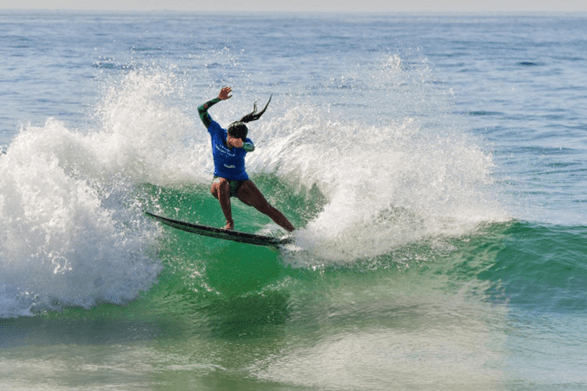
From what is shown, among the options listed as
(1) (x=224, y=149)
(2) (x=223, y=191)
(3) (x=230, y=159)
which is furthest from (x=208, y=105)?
(2) (x=223, y=191)

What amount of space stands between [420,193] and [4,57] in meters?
32.1

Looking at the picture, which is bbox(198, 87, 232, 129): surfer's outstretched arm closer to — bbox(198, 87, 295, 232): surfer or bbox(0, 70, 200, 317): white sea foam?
bbox(198, 87, 295, 232): surfer

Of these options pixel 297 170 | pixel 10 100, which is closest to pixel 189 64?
pixel 10 100

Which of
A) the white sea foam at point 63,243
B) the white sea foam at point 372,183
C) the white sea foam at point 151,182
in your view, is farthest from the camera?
the white sea foam at point 372,183

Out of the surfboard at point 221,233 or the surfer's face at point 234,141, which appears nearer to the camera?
the surfer's face at point 234,141

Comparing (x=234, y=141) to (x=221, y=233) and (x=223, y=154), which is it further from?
(x=221, y=233)

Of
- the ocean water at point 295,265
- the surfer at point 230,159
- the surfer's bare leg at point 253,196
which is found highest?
the surfer at point 230,159

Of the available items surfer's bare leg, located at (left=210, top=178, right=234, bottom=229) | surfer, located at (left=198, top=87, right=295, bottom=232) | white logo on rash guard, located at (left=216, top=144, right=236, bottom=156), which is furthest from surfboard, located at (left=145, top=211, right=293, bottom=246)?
white logo on rash guard, located at (left=216, top=144, right=236, bottom=156)

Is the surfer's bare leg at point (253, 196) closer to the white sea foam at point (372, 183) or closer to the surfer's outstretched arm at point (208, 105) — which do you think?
the white sea foam at point (372, 183)

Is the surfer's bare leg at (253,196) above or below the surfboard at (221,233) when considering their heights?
above

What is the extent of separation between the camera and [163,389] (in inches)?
235

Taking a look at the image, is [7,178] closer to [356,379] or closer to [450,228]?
[356,379]

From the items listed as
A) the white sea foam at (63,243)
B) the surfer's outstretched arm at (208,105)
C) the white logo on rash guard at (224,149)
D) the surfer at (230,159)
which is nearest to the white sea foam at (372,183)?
the surfer at (230,159)

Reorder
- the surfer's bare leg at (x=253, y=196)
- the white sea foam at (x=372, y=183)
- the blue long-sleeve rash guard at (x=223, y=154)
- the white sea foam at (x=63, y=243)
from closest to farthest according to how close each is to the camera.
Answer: the white sea foam at (x=63, y=243) < the blue long-sleeve rash guard at (x=223, y=154) < the surfer's bare leg at (x=253, y=196) < the white sea foam at (x=372, y=183)
